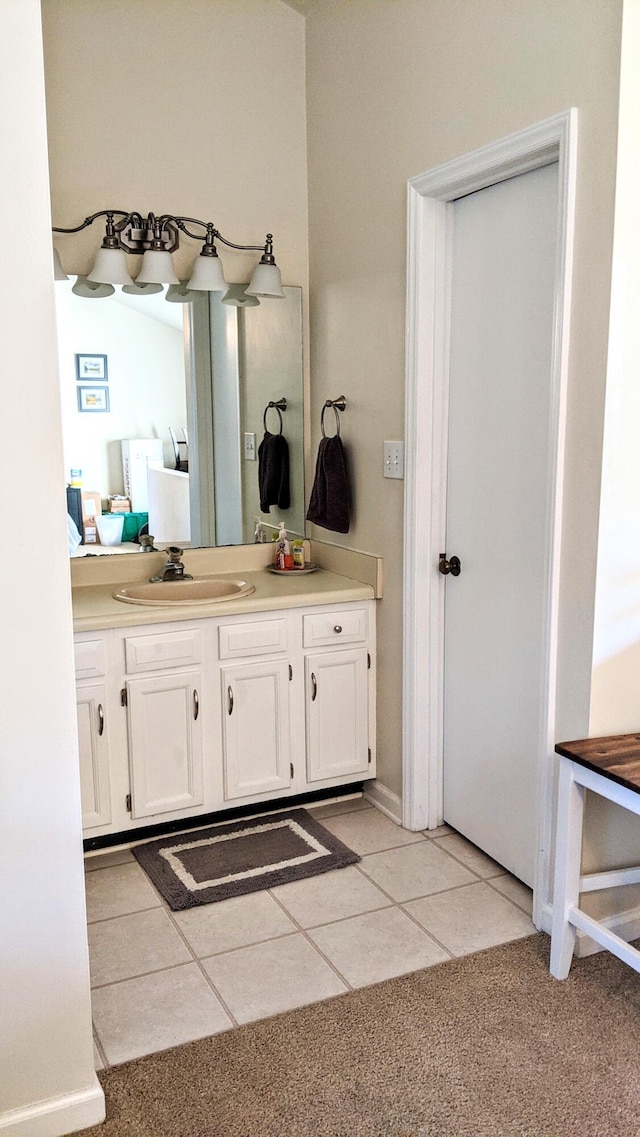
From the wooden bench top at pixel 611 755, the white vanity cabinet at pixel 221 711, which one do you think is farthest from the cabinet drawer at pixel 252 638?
the wooden bench top at pixel 611 755

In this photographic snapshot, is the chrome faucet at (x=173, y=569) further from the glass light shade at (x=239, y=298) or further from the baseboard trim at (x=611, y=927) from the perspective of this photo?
the baseboard trim at (x=611, y=927)

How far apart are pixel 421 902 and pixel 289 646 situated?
2.95 feet

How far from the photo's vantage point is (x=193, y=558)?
3.35 meters

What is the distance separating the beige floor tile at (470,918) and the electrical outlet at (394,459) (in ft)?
4.20

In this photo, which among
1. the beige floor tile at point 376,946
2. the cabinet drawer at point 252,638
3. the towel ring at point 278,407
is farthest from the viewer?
the towel ring at point 278,407

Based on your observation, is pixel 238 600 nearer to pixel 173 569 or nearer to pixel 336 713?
pixel 173 569

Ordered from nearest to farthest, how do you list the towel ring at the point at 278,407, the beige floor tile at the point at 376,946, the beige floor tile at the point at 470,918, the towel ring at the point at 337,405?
the beige floor tile at the point at 376,946 < the beige floor tile at the point at 470,918 < the towel ring at the point at 337,405 < the towel ring at the point at 278,407

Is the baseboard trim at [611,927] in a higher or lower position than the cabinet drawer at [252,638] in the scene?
lower

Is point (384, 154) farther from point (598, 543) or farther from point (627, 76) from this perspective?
point (598, 543)

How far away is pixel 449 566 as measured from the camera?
2.88 m

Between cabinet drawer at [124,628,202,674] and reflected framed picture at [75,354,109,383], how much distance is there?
922 mm

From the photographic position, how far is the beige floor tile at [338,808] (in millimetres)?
3170

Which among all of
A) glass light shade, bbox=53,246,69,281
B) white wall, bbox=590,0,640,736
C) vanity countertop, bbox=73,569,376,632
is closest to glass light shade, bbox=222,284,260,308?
glass light shade, bbox=53,246,69,281

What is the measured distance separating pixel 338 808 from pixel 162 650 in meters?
0.90
